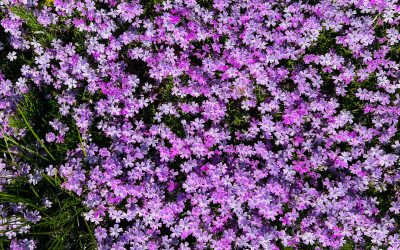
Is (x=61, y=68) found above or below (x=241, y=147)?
above

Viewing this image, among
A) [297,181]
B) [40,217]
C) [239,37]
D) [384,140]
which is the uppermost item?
[239,37]

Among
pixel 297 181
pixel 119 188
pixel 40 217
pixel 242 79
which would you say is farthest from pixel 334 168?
pixel 40 217

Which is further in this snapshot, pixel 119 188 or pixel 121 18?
pixel 121 18

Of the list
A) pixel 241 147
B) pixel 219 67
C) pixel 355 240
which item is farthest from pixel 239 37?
pixel 355 240

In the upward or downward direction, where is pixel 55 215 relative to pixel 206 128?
downward

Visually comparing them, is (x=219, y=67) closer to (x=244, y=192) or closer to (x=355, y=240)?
(x=244, y=192)

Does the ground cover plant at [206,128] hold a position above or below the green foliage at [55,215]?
above

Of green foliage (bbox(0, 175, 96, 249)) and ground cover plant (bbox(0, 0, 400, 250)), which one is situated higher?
ground cover plant (bbox(0, 0, 400, 250))
